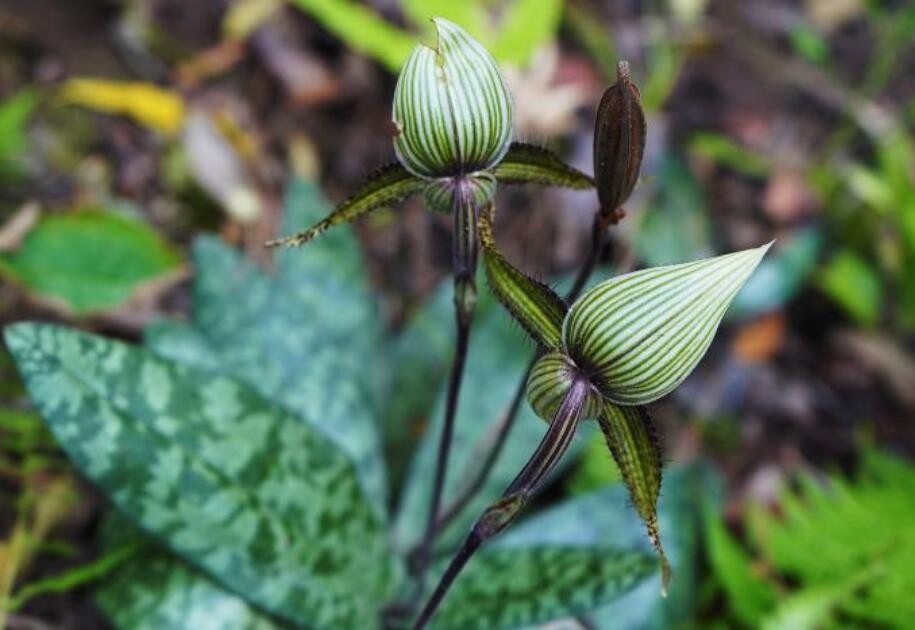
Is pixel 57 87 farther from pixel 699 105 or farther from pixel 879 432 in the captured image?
pixel 879 432

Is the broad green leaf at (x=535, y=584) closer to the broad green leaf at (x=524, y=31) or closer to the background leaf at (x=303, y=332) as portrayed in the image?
the background leaf at (x=303, y=332)

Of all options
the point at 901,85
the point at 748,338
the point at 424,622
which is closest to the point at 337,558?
the point at 424,622

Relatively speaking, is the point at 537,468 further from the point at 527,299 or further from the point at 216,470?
the point at 216,470

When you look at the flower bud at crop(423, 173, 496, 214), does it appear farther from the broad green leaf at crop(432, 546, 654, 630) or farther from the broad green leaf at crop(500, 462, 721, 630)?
the broad green leaf at crop(500, 462, 721, 630)

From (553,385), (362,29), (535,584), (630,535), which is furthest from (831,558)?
(362,29)

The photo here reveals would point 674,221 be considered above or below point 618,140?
above
